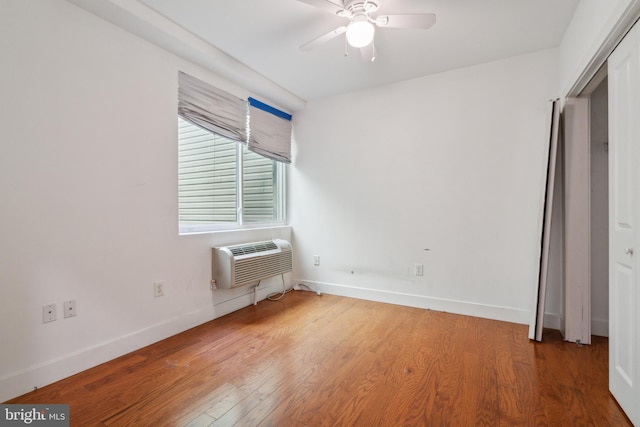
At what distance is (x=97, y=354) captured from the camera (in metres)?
1.99

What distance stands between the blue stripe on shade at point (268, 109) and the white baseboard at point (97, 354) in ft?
7.09

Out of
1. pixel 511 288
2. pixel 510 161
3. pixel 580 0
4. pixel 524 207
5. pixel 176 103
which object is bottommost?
pixel 511 288

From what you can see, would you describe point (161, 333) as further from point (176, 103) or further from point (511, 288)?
point (511, 288)

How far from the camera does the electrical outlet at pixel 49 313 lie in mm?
1754

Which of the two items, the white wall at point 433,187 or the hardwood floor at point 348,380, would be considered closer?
the hardwood floor at point 348,380

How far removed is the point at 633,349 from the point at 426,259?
1.74m

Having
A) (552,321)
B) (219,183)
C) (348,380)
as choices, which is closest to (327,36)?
(219,183)

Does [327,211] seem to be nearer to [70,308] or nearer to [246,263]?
[246,263]

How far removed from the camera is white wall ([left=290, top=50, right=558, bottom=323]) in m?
2.68

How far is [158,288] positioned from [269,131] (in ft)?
6.81

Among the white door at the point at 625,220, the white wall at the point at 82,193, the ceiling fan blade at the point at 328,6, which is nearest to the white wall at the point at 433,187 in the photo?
the white door at the point at 625,220

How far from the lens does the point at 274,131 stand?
11.8 feet

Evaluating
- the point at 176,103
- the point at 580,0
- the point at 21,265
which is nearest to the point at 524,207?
the point at 580,0

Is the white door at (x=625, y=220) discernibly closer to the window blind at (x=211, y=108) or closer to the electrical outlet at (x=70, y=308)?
the window blind at (x=211, y=108)
